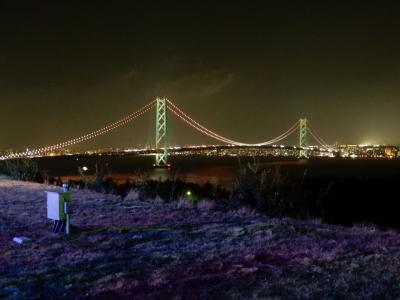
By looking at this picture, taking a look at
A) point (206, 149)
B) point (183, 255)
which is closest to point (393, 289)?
point (183, 255)

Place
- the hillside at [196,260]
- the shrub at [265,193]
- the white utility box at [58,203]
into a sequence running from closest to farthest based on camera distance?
the hillside at [196,260] < the white utility box at [58,203] < the shrub at [265,193]

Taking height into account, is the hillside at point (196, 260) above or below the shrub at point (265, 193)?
below

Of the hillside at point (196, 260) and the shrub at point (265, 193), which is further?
the shrub at point (265, 193)

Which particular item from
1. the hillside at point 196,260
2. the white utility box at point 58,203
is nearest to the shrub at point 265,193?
the hillside at point 196,260

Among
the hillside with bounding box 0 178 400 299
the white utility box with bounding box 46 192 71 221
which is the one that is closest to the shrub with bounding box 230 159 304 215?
the hillside with bounding box 0 178 400 299

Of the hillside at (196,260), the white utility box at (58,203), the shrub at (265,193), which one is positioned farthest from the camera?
the shrub at (265,193)

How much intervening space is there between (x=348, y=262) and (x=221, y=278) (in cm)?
131

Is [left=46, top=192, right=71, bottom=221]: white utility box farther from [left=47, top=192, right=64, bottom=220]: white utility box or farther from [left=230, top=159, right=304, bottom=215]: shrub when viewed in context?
[left=230, top=159, right=304, bottom=215]: shrub

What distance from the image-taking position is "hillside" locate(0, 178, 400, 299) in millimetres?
4414

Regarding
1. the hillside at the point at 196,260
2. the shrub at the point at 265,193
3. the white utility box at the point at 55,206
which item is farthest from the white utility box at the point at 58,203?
the shrub at the point at 265,193

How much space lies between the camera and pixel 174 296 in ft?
13.9

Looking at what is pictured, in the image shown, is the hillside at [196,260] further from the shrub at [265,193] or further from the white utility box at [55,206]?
the shrub at [265,193]

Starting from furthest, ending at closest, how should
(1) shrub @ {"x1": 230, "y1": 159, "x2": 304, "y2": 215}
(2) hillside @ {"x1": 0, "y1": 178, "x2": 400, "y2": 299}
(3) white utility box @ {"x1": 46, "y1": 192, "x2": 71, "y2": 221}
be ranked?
(1) shrub @ {"x1": 230, "y1": 159, "x2": 304, "y2": 215}, (3) white utility box @ {"x1": 46, "y1": 192, "x2": 71, "y2": 221}, (2) hillside @ {"x1": 0, "y1": 178, "x2": 400, "y2": 299}

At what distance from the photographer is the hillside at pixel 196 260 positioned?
4.41 m
